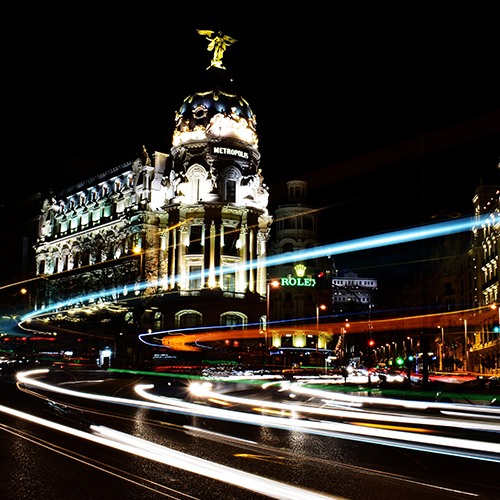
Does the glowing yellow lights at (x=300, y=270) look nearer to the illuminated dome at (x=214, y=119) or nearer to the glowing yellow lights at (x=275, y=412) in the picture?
the illuminated dome at (x=214, y=119)

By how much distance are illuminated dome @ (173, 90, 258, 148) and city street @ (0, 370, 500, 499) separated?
2226 inches

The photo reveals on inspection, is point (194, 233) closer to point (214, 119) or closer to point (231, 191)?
point (231, 191)

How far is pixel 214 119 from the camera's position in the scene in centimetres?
7206

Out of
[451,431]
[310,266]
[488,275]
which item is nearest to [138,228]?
[310,266]

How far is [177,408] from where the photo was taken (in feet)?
55.8

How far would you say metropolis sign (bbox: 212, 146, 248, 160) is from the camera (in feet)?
235

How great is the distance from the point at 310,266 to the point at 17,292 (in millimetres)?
46891

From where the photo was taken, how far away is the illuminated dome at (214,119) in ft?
237

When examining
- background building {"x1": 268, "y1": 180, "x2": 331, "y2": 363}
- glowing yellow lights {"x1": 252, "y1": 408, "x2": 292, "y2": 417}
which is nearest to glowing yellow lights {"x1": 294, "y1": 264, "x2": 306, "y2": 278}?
background building {"x1": 268, "y1": 180, "x2": 331, "y2": 363}

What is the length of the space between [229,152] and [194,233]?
10.8m

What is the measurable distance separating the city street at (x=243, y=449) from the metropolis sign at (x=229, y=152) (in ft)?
180

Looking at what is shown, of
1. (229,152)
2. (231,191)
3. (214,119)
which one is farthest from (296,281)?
(214,119)

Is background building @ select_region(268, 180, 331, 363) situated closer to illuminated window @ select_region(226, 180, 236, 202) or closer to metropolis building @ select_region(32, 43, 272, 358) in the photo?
metropolis building @ select_region(32, 43, 272, 358)

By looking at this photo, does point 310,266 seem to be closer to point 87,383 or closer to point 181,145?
point 181,145
